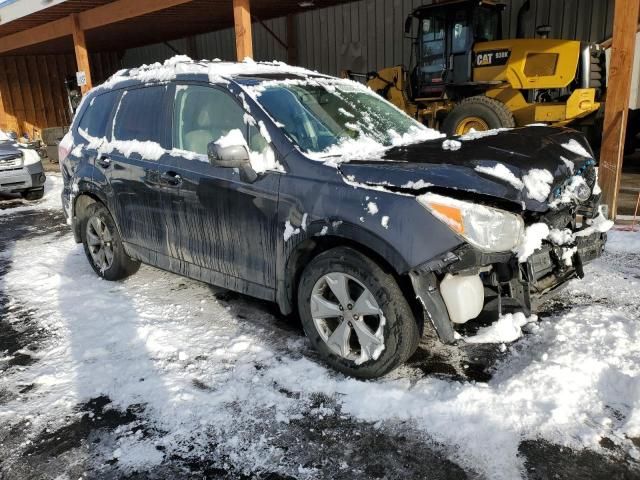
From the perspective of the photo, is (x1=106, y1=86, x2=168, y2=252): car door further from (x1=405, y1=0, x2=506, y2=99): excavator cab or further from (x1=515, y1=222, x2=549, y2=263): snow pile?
(x1=405, y1=0, x2=506, y2=99): excavator cab

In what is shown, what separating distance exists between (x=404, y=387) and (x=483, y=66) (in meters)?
8.67

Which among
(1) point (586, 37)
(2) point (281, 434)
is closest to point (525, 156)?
(2) point (281, 434)

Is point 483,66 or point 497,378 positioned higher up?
point 483,66

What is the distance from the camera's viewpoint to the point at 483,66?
33.1 feet

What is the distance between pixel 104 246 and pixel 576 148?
4.08m

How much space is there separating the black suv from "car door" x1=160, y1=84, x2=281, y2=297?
1 centimetres

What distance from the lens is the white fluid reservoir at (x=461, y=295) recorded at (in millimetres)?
2721

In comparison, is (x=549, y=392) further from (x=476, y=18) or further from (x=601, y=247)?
(x=476, y=18)

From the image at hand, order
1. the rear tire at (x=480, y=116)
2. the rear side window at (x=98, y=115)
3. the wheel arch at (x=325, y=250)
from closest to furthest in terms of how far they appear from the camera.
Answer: the wheel arch at (x=325, y=250)
the rear side window at (x=98, y=115)
the rear tire at (x=480, y=116)

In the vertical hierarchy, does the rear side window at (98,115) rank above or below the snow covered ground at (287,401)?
above

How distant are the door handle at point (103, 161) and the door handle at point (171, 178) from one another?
2.90ft

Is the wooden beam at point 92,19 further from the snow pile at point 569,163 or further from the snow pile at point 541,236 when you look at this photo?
the snow pile at point 541,236

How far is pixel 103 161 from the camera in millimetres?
4617

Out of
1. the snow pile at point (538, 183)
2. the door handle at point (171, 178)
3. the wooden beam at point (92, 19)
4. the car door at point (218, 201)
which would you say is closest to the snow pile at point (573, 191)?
the snow pile at point (538, 183)
